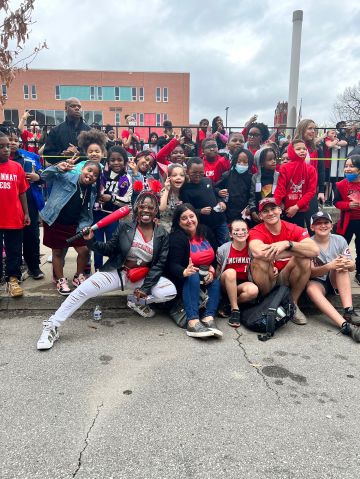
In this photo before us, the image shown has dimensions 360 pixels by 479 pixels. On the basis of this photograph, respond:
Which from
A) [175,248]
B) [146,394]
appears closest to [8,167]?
[175,248]

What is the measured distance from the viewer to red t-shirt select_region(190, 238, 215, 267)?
14.1 feet

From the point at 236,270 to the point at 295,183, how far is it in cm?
141

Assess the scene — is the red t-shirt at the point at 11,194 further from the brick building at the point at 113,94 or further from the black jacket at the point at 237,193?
the brick building at the point at 113,94

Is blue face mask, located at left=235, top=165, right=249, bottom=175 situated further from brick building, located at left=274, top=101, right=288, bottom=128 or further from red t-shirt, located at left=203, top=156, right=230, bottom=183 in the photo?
brick building, located at left=274, top=101, right=288, bottom=128

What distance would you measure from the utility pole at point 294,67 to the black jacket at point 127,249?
6421 mm

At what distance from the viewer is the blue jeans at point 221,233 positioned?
498 cm

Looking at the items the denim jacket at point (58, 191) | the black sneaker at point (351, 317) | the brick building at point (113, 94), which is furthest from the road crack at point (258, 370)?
the brick building at point (113, 94)

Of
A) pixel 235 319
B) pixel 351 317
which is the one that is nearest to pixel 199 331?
pixel 235 319

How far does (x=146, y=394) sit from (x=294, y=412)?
106 centimetres

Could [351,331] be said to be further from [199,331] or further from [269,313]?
[199,331]

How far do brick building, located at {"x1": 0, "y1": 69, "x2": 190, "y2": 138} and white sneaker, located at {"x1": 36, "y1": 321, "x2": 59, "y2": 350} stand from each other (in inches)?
2153

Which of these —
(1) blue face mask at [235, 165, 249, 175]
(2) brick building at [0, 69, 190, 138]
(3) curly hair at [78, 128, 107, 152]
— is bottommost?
(1) blue face mask at [235, 165, 249, 175]

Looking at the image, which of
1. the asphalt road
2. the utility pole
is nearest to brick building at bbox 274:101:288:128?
the utility pole

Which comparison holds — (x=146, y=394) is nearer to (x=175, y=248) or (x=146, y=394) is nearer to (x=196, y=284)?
(x=196, y=284)
